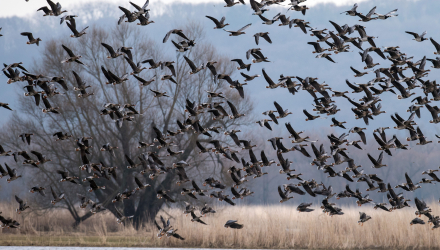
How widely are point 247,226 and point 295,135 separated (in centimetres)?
906

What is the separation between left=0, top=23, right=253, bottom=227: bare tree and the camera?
1201 inches

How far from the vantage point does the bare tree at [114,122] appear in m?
30.5

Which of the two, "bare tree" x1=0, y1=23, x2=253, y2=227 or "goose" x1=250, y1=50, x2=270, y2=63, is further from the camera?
"bare tree" x1=0, y1=23, x2=253, y2=227

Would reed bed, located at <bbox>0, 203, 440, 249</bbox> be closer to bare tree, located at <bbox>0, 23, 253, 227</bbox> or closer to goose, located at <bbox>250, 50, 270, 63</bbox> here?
bare tree, located at <bbox>0, 23, 253, 227</bbox>

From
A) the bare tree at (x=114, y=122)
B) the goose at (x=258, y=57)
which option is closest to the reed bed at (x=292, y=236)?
the bare tree at (x=114, y=122)

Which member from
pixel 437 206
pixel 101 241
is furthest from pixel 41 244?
pixel 437 206

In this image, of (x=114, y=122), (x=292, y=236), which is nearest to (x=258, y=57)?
(x=292, y=236)

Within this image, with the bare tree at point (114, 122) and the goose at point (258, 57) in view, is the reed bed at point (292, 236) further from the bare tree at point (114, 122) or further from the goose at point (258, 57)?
the goose at point (258, 57)

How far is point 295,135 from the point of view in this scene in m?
16.5

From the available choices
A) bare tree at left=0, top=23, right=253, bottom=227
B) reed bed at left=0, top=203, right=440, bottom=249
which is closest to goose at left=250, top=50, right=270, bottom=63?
reed bed at left=0, top=203, right=440, bottom=249

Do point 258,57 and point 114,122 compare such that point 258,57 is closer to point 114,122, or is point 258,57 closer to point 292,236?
point 292,236

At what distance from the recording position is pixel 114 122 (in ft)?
105

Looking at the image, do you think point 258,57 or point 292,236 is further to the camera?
point 292,236

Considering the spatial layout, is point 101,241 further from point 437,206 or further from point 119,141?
point 437,206
